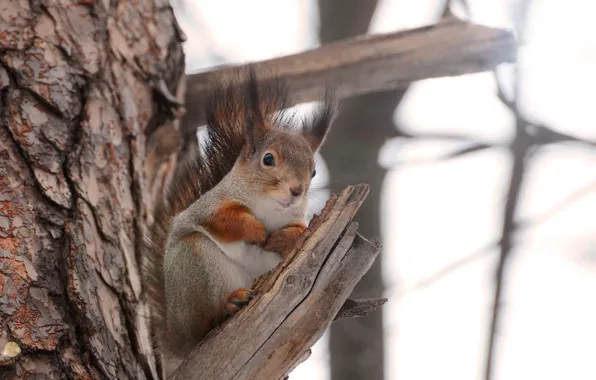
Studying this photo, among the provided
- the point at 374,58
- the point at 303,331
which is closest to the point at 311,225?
the point at 303,331

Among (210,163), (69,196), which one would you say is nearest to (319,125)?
(210,163)

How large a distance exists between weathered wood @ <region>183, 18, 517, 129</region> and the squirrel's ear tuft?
10cm

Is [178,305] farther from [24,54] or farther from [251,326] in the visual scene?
[24,54]

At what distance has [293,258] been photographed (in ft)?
4.70

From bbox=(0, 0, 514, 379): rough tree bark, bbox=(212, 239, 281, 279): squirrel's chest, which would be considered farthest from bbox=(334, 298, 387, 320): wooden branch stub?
bbox=(212, 239, 281, 279): squirrel's chest

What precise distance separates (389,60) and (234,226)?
2.45 ft

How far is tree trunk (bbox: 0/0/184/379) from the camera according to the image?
1.34 meters

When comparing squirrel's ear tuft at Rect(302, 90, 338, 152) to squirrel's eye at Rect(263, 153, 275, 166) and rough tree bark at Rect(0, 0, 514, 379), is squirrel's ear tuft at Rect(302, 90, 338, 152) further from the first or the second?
rough tree bark at Rect(0, 0, 514, 379)

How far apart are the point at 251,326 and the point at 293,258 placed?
155 millimetres

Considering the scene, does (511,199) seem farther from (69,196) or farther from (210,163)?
(69,196)

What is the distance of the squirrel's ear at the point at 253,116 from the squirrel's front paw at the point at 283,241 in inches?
11.3

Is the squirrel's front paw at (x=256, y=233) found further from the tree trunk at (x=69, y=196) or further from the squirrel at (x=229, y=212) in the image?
the tree trunk at (x=69, y=196)

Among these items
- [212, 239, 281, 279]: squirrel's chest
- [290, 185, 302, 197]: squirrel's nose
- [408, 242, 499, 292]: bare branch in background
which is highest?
[290, 185, 302, 197]: squirrel's nose

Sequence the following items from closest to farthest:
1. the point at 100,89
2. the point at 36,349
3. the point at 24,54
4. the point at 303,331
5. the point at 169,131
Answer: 1. the point at 36,349
2. the point at 303,331
3. the point at 24,54
4. the point at 100,89
5. the point at 169,131
